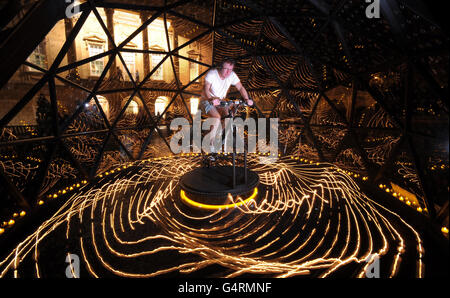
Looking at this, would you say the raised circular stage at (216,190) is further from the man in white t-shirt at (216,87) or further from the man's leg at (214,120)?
the man in white t-shirt at (216,87)

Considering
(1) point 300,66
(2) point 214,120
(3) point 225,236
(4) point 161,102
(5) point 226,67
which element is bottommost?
(3) point 225,236

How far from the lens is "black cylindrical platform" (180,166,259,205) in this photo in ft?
12.5

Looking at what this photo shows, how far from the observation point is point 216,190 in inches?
154

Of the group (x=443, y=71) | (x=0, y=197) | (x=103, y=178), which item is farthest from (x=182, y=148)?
(x=443, y=71)

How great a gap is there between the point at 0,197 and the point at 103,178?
5.97ft

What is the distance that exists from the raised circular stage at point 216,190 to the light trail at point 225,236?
0.10 metres

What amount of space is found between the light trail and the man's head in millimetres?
3072

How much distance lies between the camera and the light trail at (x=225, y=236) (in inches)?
86.0

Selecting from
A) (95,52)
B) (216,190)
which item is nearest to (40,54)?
(95,52)

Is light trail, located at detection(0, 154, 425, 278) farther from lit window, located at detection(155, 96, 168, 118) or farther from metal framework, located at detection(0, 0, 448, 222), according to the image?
lit window, located at detection(155, 96, 168, 118)

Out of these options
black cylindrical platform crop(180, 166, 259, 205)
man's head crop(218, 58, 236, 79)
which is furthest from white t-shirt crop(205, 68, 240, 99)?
black cylindrical platform crop(180, 166, 259, 205)

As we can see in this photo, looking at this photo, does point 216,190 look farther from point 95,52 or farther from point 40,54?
point 40,54

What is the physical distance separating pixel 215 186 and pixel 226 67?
9.68 feet

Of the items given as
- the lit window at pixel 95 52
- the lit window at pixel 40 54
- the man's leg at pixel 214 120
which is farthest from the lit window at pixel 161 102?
the man's leg at pixel 214 120
